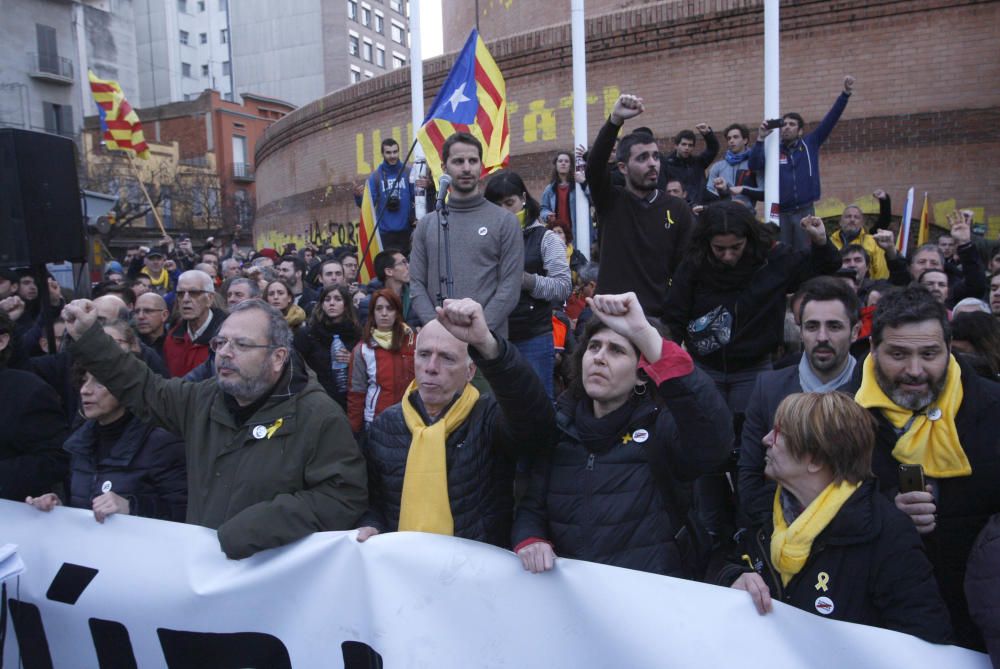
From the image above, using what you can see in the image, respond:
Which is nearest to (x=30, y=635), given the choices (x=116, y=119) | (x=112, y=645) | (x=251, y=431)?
(x=112, y=645)

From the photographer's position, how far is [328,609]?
2920 millimetres

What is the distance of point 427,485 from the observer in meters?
3.09

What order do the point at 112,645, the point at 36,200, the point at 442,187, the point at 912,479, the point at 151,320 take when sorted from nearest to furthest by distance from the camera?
the point at 912,479 → the point at 112,645 → the point at 36,200 → the point at 442,187 → the point at 151,320

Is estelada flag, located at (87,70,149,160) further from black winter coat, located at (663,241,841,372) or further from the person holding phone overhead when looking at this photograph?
the person holding phone overhead

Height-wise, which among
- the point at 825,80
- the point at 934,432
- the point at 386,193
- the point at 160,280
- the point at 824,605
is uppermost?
the point at 825,80

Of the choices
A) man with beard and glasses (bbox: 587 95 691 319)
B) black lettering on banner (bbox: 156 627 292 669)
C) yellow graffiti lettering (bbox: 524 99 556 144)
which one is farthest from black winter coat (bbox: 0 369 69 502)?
yellow graffiti lettering (bbox: 524 99 556 144)

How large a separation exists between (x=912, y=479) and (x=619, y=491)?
3.14 ft

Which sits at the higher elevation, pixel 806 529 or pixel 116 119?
pixel 116 119

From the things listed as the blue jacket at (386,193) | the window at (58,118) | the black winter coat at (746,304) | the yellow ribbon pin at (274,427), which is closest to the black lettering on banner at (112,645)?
the yellow ribbon pin at (274,427)

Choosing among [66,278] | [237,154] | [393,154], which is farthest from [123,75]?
[393,154]

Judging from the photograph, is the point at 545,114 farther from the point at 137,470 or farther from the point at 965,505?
the point at 965,505

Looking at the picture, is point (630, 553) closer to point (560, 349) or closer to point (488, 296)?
point (488, 296)

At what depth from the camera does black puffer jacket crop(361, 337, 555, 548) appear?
3088 millimetres

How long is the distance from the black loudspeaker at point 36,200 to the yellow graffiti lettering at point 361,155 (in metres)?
14.4
